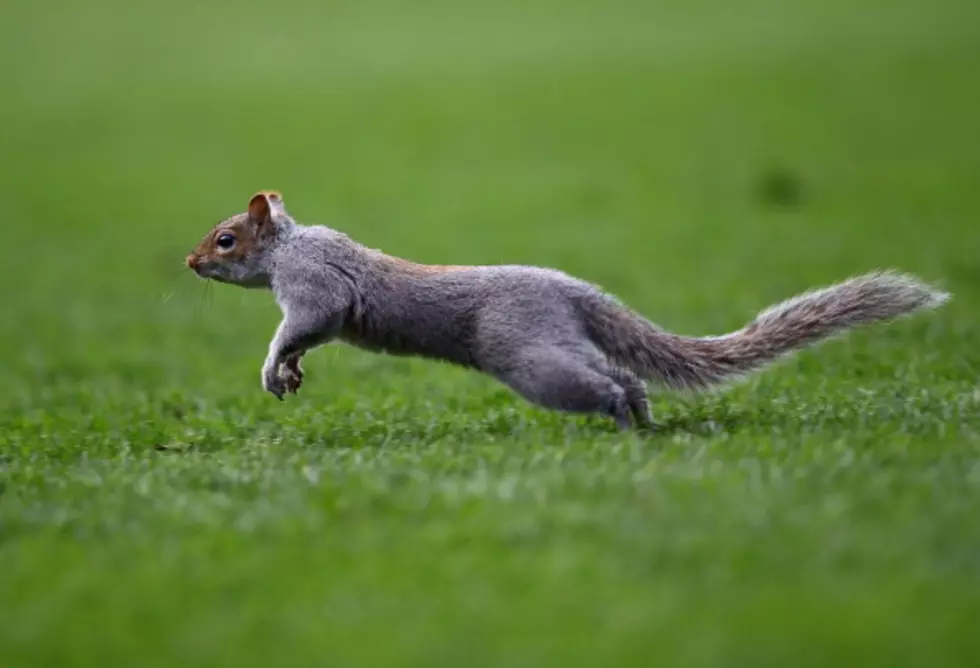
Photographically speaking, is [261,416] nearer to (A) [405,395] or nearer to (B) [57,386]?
(A) [405,395]

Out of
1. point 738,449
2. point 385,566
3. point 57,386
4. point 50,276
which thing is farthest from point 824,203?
point 385,566

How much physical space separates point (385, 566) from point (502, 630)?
749mm

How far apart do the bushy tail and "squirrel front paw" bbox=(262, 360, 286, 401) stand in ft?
5.89

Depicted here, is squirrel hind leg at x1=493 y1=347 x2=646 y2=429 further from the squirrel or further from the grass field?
the grass field

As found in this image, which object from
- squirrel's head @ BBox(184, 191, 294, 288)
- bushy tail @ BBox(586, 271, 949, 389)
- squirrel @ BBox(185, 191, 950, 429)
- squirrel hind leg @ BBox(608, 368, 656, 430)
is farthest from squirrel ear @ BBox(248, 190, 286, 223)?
squirrel hind leg @ BBox(608, 368, 656, 430)

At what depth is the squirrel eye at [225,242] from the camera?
28.0ft

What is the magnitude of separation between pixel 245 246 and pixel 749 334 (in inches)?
118

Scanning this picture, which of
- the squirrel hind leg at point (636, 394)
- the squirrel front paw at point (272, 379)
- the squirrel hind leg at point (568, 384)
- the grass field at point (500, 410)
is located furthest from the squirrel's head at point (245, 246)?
the squirrel hind leg at point (636, 394)

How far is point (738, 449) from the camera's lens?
22.0 ft

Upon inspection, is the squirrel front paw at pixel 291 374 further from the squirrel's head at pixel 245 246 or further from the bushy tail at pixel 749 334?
the bushy tail at pixel 749 334

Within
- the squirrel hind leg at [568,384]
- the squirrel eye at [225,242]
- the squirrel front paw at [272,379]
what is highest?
the squirrel eye at [225,242]

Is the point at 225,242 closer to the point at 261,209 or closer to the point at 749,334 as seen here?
the point at 261,209

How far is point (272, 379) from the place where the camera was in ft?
26.3

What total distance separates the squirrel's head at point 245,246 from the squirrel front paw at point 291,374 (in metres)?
0.51
